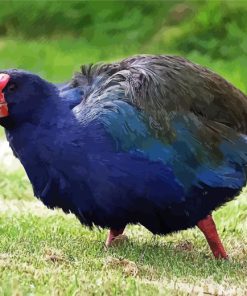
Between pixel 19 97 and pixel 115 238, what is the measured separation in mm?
1108

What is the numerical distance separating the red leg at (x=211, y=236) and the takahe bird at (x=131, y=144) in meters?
0.17

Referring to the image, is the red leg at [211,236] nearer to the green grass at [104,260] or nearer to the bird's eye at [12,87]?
the green grass at [104,260]

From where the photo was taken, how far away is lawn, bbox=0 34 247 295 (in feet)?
13.5

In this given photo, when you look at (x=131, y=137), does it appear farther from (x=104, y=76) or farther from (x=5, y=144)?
(x=5, y=144)

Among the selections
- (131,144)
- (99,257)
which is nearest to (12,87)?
(131,144)

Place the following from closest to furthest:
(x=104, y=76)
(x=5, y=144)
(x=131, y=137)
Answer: (x=131, y=137) < (x=104, y=76) < (x=5, y=144)

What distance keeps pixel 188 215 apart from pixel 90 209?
552mm

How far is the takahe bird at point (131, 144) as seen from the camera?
482 centimetres

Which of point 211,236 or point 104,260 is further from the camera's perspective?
point 211,236

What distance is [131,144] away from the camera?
484 cm

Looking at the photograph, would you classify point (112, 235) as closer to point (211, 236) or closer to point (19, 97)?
point (211, 236)

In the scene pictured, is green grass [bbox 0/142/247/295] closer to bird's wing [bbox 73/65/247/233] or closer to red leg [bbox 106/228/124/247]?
red leg [bbox 106/228/124/247]

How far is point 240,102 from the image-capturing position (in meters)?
5.35

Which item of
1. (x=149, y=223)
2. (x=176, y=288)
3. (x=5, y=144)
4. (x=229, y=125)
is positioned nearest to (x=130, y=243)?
(x=149, y=223)
